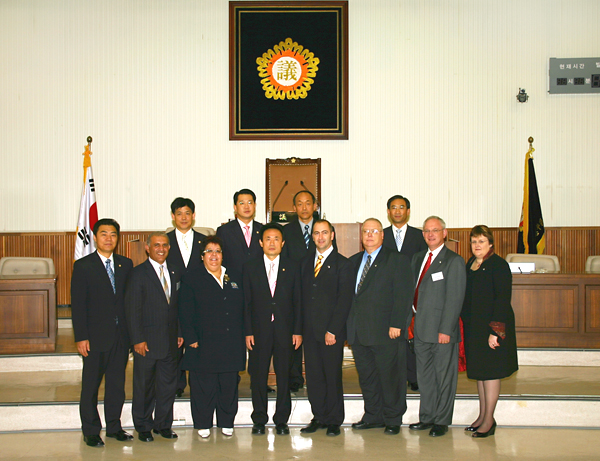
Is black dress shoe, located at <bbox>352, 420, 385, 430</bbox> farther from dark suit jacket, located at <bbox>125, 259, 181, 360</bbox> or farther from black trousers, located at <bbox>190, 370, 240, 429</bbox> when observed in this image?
dark suit jacket, located at <bbox>125, 259, 181, 360</bbox>

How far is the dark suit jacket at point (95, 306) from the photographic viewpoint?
376cm

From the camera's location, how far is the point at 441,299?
12.9 ft

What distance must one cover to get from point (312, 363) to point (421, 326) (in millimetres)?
795

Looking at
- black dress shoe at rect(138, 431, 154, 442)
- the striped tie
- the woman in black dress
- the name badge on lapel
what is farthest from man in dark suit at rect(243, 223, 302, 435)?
the woman in black dress

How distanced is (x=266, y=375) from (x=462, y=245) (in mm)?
4997

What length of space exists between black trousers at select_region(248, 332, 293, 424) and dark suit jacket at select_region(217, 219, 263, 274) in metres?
0.70

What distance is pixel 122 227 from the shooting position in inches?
318

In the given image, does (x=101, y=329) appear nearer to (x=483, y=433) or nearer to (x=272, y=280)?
(x=272, y=280)

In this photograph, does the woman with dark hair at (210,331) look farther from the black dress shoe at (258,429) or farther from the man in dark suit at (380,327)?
the man in dark suit at (380,327)

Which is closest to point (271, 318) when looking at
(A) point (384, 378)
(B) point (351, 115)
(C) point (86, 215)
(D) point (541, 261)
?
(A) point (384, 378)

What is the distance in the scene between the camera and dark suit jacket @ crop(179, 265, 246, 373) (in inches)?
153

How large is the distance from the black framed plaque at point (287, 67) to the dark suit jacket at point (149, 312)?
455 cm

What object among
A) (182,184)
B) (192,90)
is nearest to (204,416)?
(182,184)

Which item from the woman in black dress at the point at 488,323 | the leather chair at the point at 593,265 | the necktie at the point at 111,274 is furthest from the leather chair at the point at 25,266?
the leather chair at the point at 593,265
